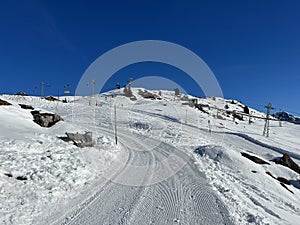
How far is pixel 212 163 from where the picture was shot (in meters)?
15.3

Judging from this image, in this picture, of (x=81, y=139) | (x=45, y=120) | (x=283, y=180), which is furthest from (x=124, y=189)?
(x=45, y=120)

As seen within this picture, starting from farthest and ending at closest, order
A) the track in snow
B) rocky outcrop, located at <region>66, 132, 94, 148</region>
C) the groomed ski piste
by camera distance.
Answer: rocky outcrop, located at <region>66, 132, 94, 148</region>, the groomed ski piste, the track in snow

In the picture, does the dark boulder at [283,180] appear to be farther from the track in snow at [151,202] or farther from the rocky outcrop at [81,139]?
the rocky outcrop at [81,139]

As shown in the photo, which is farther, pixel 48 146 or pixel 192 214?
pixel 48 146

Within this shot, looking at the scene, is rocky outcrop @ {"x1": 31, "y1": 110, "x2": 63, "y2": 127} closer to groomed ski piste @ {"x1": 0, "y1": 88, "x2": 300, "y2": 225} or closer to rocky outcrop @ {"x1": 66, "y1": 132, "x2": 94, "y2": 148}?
groomed ski piste @ {"x1": 0, "y1": 88, "x2": 300, "y2": 225}

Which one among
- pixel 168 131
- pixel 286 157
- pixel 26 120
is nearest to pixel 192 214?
pixel 286 157

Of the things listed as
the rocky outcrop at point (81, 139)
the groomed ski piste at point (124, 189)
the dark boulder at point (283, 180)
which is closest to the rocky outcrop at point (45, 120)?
the groomed ski piste at point (124, 189)

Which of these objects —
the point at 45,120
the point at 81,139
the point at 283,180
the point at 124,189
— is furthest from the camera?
the point at 45,120

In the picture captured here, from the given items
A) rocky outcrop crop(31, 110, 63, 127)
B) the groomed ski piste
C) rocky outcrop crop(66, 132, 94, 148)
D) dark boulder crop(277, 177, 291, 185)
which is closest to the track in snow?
the groomed ski piste

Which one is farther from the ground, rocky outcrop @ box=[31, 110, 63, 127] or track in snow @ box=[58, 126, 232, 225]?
rocky outcrop @ box=[31, 110, 63, 127]

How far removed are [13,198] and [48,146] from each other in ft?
24.2

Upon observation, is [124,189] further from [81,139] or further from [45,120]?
[45,120]

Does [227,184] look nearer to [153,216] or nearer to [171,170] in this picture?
[171,170]

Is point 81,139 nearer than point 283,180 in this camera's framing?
No
